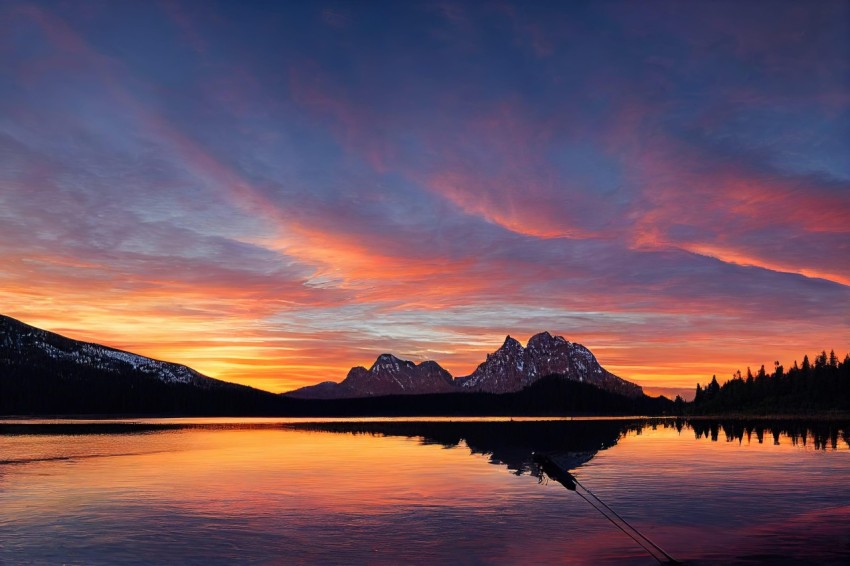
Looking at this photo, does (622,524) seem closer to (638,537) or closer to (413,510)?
(638,537)

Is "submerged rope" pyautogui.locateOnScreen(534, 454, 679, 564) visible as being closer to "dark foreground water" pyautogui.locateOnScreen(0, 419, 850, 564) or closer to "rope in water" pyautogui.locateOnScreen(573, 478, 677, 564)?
"rope in water" pyautogui.locateOnScreen(573, 478, 677, 564)

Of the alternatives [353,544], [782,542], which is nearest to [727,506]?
[782,542]

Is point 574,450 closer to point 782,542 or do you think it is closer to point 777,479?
point 777,479

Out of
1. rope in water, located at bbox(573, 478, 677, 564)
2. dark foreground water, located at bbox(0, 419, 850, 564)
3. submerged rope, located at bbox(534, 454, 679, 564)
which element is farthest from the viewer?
dark foreground water, located at bbox(0, 419, 850, 564)

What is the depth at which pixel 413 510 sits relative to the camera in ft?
126

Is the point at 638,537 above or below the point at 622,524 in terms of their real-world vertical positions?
below

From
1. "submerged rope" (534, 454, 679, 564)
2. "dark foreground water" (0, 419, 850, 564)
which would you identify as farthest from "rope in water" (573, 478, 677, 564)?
"dark foreground water" (0, 419, 850, 564)

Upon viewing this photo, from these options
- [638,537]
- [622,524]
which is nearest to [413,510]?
[622,524]

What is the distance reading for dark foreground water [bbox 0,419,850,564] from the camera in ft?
91.9

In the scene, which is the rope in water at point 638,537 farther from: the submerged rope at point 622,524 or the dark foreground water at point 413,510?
the dark foreground water at point 413,510

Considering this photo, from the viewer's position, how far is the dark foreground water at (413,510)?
28.0 meters

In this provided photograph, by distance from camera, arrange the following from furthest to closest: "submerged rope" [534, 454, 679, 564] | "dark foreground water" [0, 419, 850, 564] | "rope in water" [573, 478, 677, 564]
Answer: "dark foreground water" [0, 419, 850, 564] → "submerged rope" [534, 454, 679, 564] → "rope in water" [573, 478, 677, 564]

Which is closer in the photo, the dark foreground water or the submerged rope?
the submerged rope

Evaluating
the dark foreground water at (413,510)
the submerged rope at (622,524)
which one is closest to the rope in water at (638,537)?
the submerged rope at (622,524)
